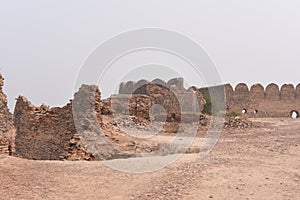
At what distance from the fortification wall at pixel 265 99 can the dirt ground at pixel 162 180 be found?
24.4 metres

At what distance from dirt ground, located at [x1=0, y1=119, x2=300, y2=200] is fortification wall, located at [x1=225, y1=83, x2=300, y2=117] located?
80.0 feet

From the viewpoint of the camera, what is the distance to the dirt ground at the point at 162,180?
5316 millimetres

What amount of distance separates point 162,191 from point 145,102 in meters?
13.6

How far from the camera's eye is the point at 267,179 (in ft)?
20.5

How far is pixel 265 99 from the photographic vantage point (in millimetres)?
32281

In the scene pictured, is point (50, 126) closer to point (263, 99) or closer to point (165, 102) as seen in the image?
point (165, 102)

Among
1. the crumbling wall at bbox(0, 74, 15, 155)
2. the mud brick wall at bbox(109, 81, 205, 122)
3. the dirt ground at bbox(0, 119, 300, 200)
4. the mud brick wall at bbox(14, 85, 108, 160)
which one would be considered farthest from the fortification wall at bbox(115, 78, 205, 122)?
the dirt ground at bbox(0, 119, 300, 200)

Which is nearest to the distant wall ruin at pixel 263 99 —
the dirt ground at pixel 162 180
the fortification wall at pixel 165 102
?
the fortification wall at pixel 165 102

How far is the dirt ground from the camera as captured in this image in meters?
5.32

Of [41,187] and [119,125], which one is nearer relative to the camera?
[41,187]

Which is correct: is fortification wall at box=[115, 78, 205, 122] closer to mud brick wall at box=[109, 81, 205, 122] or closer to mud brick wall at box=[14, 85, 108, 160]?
mud brick wall at box=[109, 81, 205, 122]

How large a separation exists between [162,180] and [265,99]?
28324mm

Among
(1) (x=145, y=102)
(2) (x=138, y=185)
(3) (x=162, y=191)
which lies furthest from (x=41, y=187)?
(1) (x=145, y=102)

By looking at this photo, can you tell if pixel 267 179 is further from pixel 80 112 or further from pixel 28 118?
pixel 28 118
